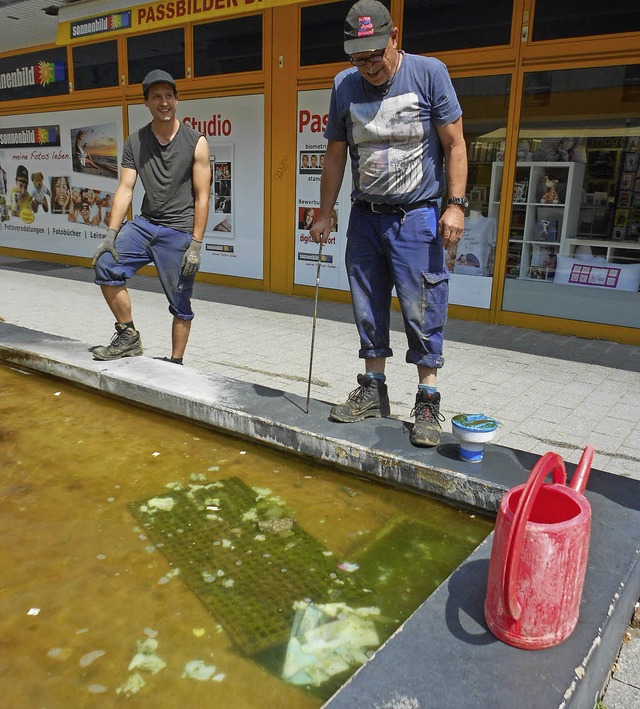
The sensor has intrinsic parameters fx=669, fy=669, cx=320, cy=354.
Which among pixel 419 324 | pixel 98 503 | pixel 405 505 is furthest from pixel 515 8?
pixel 98 503

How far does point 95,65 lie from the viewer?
10.7m

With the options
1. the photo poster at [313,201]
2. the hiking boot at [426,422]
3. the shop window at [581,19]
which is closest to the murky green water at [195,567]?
the hiking boot at [426,422]

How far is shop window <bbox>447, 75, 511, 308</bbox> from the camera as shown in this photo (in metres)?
7.13

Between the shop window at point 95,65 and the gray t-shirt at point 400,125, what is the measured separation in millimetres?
8436

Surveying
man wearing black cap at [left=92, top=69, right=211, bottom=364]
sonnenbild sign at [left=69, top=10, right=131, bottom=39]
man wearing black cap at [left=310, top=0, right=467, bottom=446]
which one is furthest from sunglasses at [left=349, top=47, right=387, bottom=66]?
sonnenbild sign at [left=69, top=10, right=131, bottom=39]

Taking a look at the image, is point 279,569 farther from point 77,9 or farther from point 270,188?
point 77,9

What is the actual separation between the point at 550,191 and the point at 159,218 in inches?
173

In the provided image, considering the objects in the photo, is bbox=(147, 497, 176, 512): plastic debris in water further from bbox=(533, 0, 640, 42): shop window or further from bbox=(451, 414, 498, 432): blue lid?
bbox=(533, 0, 640, 42): shop window

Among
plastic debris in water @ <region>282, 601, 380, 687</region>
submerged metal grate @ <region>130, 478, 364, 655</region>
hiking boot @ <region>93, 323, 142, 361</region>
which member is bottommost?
plastic debris in water @ <region>282, 601, 380, 687</region>

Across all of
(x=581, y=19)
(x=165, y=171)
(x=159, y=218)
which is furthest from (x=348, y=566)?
(x=581, y=19)

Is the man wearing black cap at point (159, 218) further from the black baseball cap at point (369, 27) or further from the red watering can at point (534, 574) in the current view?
the red watering can at point (534, 574)

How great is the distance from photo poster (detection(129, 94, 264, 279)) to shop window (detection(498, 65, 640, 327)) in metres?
3.36

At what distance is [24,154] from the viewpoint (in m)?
12.4

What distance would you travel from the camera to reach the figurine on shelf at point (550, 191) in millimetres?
7062
